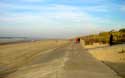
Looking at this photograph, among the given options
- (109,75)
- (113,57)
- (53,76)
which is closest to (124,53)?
(113,57)

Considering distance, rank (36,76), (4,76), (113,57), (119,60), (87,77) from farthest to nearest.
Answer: (113,57) < (119,60) < (4,76) < (36,76) < (87,77)

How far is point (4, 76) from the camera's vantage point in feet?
50.3

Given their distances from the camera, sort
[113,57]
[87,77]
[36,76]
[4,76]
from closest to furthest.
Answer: [87,77] < [36,76] < [4,76] < [113,57]

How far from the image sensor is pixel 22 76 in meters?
14.6

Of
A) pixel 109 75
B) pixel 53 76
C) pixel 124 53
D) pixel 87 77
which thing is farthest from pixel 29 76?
pixel 124 53

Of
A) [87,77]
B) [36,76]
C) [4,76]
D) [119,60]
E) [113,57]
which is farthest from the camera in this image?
[113,57]

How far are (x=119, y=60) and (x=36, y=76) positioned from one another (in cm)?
A: 886

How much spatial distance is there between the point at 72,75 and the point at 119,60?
8103 millimetres

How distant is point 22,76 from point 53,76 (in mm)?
2188

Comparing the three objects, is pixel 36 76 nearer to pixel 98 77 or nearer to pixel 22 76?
pixel 22 76

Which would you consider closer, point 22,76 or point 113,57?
point 22,76

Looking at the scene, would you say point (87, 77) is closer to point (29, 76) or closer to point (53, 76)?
point (53, 76)

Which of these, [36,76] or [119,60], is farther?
[119,60]

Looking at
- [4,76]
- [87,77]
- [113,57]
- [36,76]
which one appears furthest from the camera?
[113,57]
